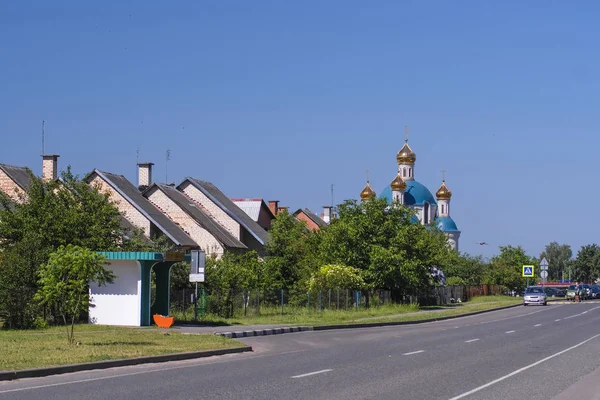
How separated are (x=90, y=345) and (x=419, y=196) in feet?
327

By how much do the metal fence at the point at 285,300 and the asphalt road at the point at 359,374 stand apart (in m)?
11.9

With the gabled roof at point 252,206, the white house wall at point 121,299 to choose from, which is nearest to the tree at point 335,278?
the white house wall at point 121,299

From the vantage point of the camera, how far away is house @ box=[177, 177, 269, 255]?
2518 inches

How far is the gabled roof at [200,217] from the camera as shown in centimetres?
5996

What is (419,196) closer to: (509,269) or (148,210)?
(509,269)

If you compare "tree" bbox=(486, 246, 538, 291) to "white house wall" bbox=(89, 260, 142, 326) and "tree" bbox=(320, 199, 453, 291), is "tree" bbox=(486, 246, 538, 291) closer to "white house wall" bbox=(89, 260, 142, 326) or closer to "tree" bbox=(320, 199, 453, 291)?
"tree" bbox=(320, 199, 453, 291)

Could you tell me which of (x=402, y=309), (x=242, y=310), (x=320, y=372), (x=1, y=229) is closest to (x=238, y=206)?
(x=402, y=309)

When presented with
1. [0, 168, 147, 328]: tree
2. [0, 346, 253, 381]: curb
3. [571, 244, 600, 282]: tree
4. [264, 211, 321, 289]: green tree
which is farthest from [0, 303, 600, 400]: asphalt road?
[571, 244, 600, 282]: tree

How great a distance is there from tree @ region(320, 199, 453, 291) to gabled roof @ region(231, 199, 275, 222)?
1797 cm

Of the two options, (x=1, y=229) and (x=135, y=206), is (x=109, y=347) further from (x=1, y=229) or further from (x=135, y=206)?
(x=135, y=206)

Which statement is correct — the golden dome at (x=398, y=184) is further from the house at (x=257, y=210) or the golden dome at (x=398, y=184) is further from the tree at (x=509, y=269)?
the house at (x=257, y=210)

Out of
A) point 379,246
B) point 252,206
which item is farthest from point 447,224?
point 379,246

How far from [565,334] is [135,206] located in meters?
30.8

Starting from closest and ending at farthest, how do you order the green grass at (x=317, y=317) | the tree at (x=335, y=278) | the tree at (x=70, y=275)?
the tree at (x=70, y=275), the green grass at (x=317, y=317), the tree at (x=335, y=278)
